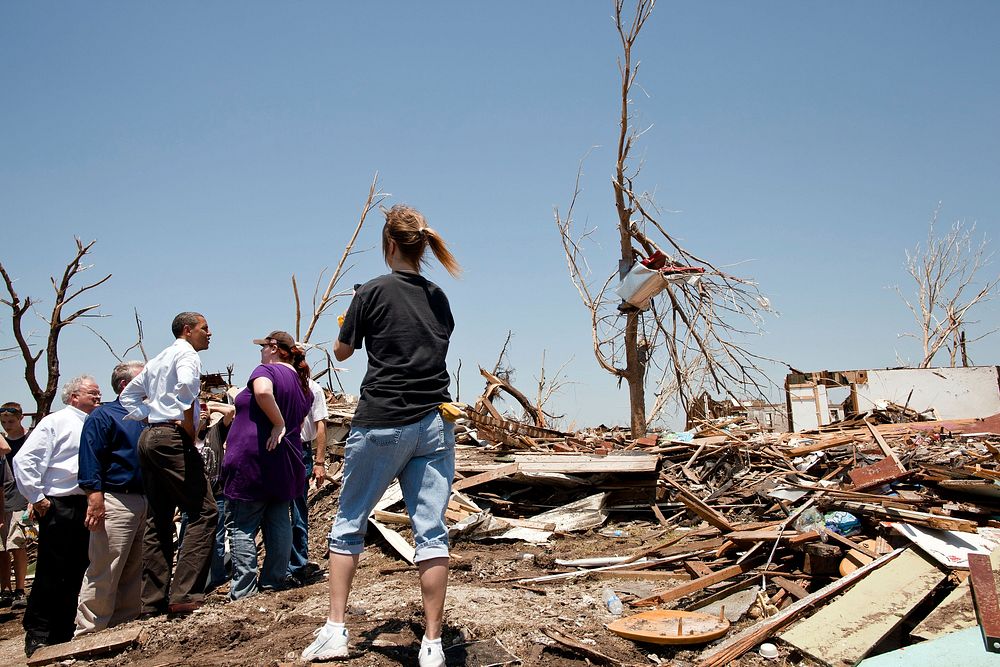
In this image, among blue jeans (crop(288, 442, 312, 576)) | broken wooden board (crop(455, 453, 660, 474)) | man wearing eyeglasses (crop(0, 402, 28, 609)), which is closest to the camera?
blue jeans (crop(288, 442, 312, 576))

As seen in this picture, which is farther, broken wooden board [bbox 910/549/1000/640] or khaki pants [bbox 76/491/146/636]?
khaki pants [bbox 76/491/146/636]

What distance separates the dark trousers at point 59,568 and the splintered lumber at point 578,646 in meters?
3.57

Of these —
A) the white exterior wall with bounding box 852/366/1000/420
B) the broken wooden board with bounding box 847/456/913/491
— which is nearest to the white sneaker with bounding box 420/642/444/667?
the broken wooden board with bounding box 847/456/913/491

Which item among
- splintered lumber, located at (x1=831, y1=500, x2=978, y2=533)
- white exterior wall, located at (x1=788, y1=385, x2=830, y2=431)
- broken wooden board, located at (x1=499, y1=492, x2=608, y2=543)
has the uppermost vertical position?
white exterior wall, located at (x1=788, y1=385, x2=830, y2=431)

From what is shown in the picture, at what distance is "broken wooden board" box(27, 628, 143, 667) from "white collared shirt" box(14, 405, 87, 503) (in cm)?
168

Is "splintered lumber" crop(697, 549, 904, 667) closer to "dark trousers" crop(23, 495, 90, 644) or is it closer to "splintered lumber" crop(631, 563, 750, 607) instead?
"splintered lumber" crop(631, 563, 750, 607)

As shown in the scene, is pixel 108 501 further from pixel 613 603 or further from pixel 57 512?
pixel 613 603

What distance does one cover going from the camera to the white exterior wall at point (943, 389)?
14.4m

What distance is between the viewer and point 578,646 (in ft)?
10.9

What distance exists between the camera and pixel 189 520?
484 centimetres

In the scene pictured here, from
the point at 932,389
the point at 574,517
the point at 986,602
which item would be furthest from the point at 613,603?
the point at 932,389

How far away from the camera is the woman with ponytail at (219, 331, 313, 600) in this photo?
4.67 m

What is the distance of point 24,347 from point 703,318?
461 inches

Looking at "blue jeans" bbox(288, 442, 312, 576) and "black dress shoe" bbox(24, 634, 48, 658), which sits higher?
"blue jeans" bbox(288, 442, 312, 576)
